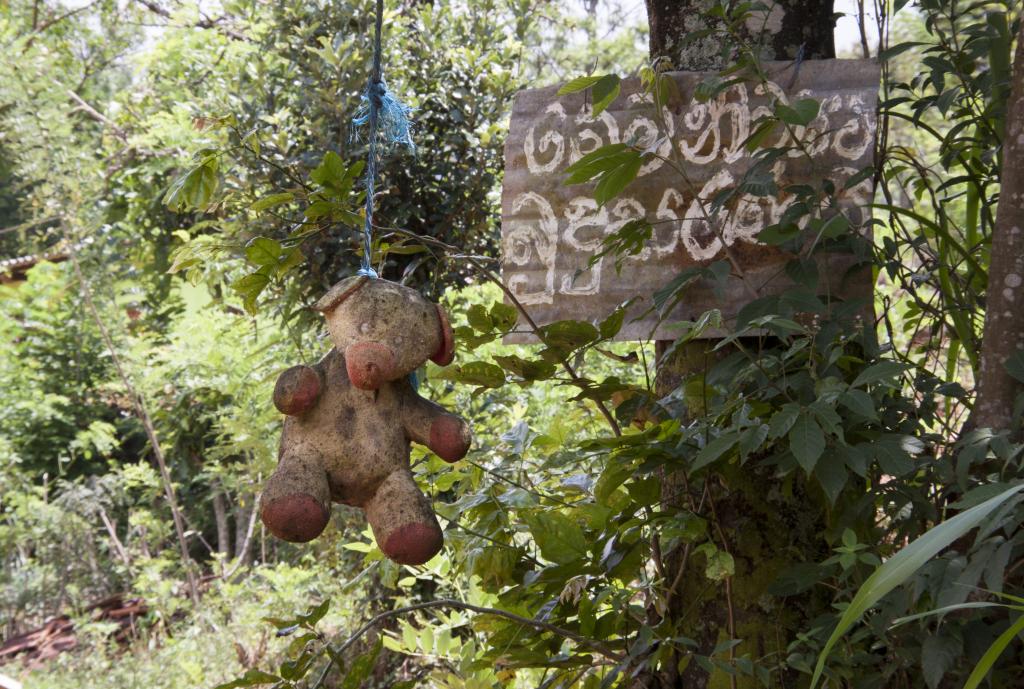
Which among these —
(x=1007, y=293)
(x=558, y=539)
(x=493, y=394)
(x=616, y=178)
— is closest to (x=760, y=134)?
(x=616, y=178)

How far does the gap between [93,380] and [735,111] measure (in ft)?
15.8

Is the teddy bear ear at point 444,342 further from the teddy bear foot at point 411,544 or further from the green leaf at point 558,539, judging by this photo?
the green leaf at point 558,539

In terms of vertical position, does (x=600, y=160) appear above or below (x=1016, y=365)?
Result: above

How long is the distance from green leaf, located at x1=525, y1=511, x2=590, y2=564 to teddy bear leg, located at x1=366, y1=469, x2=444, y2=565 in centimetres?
29

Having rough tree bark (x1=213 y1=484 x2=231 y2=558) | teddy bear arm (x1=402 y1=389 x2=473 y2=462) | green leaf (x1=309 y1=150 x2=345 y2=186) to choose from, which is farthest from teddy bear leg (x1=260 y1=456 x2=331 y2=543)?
rough tree bark (x1=213 y1=484 x2=231 y2=558)

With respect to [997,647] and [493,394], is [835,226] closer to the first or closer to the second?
[997,647]

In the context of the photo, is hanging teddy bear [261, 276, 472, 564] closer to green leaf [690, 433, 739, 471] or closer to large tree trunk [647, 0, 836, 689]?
green leaf [690, 433, 739, 471]

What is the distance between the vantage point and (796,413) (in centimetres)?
96

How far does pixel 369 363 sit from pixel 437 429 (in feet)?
0.33

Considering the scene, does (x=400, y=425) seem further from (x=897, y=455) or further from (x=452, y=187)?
(x=452, y=187)

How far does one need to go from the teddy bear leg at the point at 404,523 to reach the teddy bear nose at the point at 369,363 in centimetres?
9

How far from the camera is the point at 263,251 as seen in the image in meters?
1.06

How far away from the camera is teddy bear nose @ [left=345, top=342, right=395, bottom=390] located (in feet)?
2.97

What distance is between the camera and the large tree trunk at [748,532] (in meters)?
1.26
